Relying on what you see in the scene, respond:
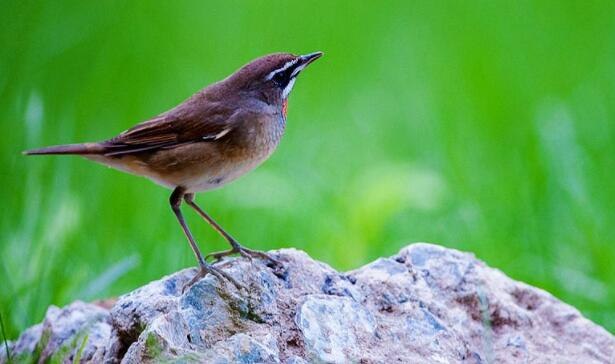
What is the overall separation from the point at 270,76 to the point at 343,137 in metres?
5.40

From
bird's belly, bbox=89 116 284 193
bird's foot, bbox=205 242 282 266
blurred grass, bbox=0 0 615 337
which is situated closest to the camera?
bird's foot, bbox=205 242 282 266

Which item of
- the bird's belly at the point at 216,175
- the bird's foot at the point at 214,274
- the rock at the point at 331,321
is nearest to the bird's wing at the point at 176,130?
the bird's belly at the point at 216,175

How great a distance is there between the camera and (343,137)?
36.9 feet

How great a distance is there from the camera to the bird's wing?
18.4ft

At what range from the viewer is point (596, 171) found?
28.5 feet

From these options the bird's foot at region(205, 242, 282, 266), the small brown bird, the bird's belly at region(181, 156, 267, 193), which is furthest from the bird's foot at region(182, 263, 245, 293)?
the bird's belly at region(181, 156, 267, 193)

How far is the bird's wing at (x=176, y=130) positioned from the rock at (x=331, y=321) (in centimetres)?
88

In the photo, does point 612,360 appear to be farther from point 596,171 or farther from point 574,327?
point 596,171

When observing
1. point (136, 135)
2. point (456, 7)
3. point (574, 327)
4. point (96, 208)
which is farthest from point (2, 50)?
point (456, 7)

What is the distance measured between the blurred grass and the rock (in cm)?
108

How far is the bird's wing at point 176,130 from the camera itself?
562 cm

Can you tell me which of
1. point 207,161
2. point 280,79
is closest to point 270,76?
point 280,79

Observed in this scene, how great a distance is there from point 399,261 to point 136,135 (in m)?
1.58

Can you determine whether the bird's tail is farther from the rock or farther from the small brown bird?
the rock
